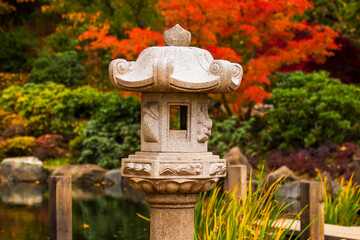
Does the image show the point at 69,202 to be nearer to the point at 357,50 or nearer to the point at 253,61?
the point at 253,61

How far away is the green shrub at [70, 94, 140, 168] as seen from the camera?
1792cm

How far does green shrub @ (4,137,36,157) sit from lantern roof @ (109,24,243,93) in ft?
46.6

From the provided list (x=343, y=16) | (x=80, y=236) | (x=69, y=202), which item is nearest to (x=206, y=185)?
(x=69, y=202)

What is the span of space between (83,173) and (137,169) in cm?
1195

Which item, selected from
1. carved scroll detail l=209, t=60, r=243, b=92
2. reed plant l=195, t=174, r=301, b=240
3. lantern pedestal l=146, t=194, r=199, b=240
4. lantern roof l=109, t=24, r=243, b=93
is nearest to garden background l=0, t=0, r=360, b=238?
reed plant l=195, t=174, r=301, b=240

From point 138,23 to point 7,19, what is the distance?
9.91m

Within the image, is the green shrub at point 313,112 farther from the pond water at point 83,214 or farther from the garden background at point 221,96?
the pond water at point 83,214

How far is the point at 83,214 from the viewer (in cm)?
1211

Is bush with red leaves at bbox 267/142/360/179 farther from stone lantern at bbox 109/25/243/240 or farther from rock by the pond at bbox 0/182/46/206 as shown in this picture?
stone lantern at bbox 109/25/243/240

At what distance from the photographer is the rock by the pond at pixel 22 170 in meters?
17.8

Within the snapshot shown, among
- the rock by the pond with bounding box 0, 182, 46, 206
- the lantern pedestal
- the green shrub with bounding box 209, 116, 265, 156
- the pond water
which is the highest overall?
the green shrub with bounding box 209, 116, 265, 156

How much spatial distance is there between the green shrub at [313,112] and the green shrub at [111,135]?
435cm

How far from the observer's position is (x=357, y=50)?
774 inches

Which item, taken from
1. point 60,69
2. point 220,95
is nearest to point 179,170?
point 220,95
